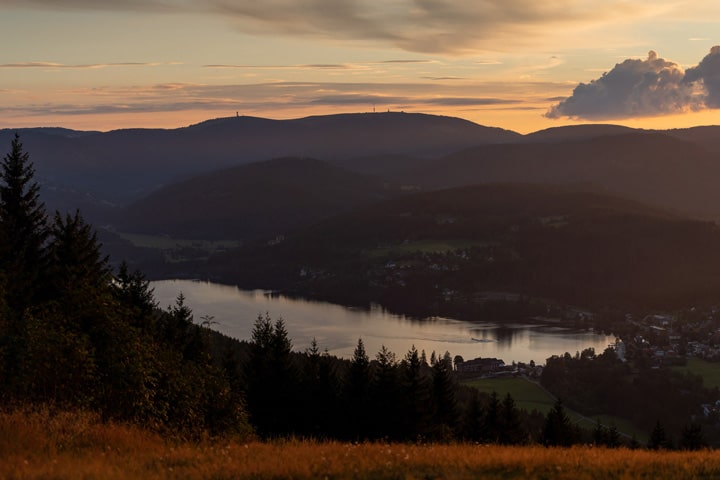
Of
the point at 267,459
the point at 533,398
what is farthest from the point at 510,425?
the point at 533,398

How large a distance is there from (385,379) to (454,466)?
2914 centimetres

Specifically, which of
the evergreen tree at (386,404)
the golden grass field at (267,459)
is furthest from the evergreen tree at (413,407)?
the golden grass field at (267,459)

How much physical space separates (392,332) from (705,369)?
5673 centimetres

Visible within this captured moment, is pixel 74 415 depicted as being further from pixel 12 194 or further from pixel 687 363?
pixel 687 363

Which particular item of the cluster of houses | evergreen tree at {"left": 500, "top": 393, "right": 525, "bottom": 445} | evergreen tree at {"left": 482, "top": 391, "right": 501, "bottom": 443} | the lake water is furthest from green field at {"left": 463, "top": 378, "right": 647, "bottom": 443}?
evergreen tree at {"left": 482, "top": 391, "right": 501, "bottom": 443}

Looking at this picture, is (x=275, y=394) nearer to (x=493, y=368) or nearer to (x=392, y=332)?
(x=493, y=368)

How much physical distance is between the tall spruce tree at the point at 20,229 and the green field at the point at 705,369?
95048 mm

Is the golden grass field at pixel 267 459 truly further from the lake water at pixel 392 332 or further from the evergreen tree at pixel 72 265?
the lake water at pixel 392 332

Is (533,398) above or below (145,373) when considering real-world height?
below

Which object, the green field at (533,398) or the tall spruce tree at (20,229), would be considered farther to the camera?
the green field at (533,398)

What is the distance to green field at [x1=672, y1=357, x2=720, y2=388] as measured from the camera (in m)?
106

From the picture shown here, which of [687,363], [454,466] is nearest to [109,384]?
[454,466]

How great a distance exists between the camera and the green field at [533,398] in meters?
89.9

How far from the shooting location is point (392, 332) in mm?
148375
